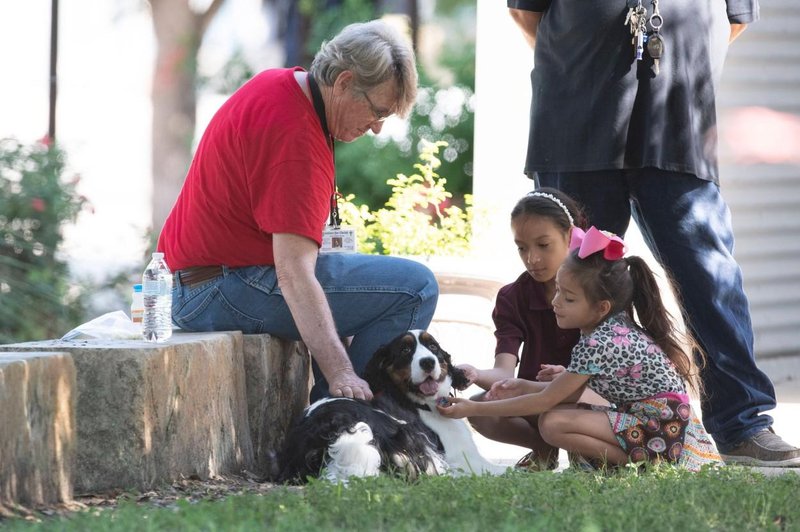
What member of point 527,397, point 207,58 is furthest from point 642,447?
point 207,58

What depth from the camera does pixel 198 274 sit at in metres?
4.74

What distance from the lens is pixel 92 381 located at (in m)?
3.96

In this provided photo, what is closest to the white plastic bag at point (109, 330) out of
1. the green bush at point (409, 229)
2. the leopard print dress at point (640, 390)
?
the leopard print dress at point (640, 390)

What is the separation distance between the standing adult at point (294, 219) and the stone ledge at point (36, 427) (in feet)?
3.10

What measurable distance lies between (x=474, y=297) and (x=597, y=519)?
3884mm

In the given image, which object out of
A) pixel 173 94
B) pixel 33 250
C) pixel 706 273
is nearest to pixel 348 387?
pixel 706 273

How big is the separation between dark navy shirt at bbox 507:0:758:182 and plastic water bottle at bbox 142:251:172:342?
1.70 meters

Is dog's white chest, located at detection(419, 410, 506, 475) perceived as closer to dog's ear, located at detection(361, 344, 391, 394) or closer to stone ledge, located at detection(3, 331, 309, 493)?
dog's ear, located at detection(361, 344, 391, 394)

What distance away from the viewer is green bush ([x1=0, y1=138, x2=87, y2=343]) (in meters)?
7.20

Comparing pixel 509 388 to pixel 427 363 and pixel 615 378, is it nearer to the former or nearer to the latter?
pixel 427 363

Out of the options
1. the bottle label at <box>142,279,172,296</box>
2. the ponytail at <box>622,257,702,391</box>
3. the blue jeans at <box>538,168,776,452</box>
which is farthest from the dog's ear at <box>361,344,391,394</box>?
the blue jeans at <box>538,168,776,452</box>

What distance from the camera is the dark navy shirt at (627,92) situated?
5.04 meters

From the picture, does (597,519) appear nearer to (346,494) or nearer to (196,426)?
(346,494)

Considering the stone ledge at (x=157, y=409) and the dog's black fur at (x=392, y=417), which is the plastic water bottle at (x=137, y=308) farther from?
the dog's black fur at (x=392, y=417)
